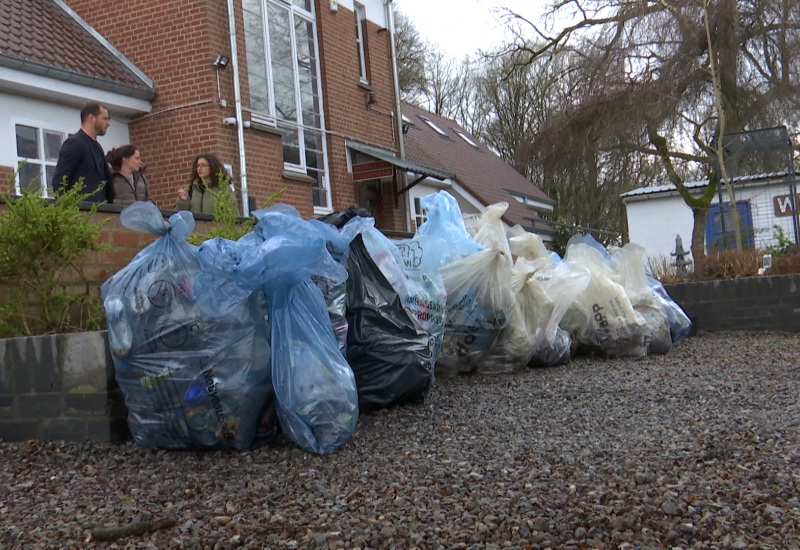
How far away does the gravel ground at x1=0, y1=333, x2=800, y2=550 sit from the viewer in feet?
8.01

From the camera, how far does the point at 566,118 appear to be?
57.6 ft

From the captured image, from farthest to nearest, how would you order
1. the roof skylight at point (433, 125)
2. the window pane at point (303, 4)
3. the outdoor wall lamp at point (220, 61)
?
the roof skylight at point (433, 125) → the window pane at point (303, 4) → the outdoor wall lamp at point (220, 61)

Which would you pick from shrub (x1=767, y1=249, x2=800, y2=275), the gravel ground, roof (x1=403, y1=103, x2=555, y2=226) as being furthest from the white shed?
the gravel ground

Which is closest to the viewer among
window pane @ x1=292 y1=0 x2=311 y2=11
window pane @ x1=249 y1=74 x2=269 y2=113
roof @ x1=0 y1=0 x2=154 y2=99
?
roof @ x1=0 y1=0 x2=154 y2=99

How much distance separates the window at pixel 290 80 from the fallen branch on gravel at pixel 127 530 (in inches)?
Answer: 348

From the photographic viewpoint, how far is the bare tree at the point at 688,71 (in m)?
15.0

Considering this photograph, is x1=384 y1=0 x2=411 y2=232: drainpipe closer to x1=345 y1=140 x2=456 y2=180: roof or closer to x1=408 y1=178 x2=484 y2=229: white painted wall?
x1=408 y1=178 x2=484 y2=229: white painted wall

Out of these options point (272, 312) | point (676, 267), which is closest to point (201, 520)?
point (272, 312)

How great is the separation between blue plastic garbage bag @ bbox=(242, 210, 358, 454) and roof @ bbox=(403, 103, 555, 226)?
13069mm

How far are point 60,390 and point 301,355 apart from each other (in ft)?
3.75

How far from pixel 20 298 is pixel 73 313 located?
0.36 metres

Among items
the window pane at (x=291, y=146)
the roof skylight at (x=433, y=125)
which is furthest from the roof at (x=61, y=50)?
the roof skylight at (x=433, y=125)

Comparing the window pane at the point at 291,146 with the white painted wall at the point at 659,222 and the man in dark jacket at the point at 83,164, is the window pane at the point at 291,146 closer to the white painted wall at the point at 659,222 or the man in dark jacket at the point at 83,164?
the man in dark jacket at the point at 83,164

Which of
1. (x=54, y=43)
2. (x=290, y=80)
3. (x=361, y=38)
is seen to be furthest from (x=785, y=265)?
(x=54, y=43)
